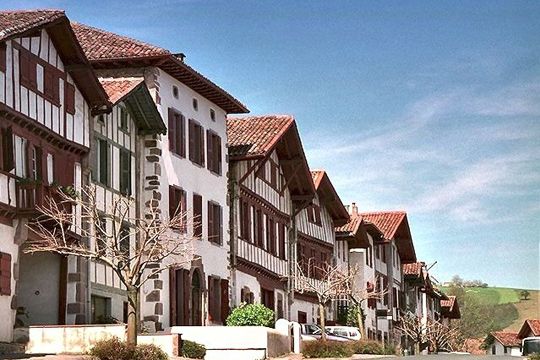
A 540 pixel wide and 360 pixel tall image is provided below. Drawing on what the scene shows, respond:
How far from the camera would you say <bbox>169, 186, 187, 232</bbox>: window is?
4478 centimetres

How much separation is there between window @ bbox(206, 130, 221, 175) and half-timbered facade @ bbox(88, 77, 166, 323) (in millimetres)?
5352

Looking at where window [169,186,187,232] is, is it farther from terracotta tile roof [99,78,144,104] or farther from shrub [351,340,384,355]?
shrub [351,340,384,355]

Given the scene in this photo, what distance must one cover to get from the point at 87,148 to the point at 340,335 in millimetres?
22925

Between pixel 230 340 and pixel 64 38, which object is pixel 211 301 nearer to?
pixel 230 340

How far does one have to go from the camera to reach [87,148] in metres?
39.1

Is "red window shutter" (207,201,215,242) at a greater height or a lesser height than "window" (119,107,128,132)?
lesser

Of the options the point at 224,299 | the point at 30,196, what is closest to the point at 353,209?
the point at 224,299

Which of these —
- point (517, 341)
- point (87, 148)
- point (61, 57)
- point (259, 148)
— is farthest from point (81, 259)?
point (517, 341)

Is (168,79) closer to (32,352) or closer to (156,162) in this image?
(156,162)

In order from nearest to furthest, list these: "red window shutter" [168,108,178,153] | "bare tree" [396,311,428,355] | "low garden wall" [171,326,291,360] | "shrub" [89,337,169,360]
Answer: "shrub" [89,337,169,360] → "low garden wall" [171,326,291,360] → "red window shutter" [168,108,178,153] → "bare tree" [396,311,428,355]

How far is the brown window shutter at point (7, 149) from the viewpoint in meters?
33.7

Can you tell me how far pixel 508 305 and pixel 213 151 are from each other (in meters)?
135

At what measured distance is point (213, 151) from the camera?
49.6 m

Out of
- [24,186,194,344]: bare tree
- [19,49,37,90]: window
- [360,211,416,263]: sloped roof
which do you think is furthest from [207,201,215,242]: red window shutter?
[360,211,416,263]: sloped roof
